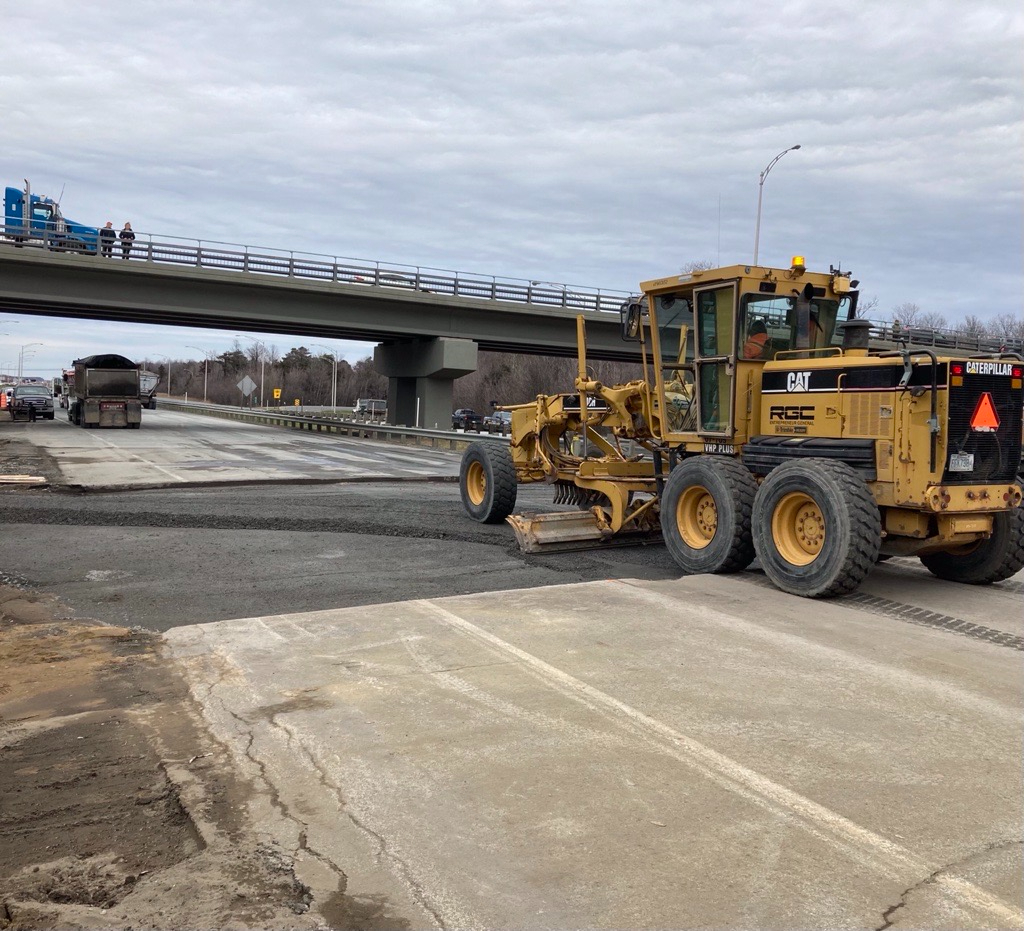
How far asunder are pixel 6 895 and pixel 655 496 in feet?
30.2

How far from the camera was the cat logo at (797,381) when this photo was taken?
954 centimetres

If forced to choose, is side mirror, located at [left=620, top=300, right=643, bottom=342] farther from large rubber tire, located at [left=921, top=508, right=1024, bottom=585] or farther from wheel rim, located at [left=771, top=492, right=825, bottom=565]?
large rubber tire, located at [left=921, top=508, right=1024, bottom=585]

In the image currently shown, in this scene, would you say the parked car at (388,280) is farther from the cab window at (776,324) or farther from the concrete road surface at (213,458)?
the cab window at (776,324)

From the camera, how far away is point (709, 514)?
10.3 metres

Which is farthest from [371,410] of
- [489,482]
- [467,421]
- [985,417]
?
[985,417]

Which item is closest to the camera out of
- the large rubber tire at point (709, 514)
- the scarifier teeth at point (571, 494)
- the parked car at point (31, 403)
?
the large rubber tire at point (709, 514)

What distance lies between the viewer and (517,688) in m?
6.02

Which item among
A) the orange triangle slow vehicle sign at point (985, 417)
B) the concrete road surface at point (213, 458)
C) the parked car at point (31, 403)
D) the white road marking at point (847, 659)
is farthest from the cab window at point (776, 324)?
the parked car at point (31, 403)

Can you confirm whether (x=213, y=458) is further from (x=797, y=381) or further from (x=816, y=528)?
(x=816, y=528)

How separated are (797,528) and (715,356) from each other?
223 cm

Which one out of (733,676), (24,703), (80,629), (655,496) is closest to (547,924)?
(733,676)

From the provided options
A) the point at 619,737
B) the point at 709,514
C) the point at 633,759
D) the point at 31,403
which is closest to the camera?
the point at 633,759

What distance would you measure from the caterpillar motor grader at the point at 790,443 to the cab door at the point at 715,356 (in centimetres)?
2

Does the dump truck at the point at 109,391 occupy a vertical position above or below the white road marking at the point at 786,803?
above
